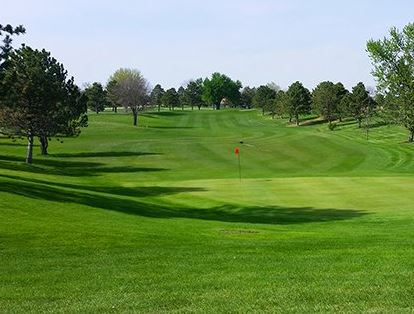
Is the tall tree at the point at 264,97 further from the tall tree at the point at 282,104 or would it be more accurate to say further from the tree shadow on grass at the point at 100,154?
the tree shadow on grass at the point at 100,154

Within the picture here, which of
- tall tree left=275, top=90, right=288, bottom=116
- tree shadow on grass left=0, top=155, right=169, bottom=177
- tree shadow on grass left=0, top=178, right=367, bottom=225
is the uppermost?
tall tree left=275, top=90, right=288, bottom=116

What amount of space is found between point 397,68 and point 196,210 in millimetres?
25458

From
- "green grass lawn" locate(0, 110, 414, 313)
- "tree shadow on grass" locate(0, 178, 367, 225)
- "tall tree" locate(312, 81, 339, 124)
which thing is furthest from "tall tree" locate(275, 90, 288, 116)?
"tree shadow on grass" locate(0, 178, 367, 225)

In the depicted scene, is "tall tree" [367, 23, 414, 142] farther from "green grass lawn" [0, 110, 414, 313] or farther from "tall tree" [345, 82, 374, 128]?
"tall tree" [345, 82, 374, 128]

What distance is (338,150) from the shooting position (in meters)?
66.4

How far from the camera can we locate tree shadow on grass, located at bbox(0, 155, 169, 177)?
4984cm

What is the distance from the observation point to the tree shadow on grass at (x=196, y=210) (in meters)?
25.3

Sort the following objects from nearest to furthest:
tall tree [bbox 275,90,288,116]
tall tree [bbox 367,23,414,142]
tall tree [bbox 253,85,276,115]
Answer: tall tree [bbox 367,23,414,142]
tall tree [bbox 275,90,288,116]
tall tree [bbox 253,85,276,115]

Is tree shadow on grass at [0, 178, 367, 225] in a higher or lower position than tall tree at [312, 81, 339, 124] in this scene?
lower

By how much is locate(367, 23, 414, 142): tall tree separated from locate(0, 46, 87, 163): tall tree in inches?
1173

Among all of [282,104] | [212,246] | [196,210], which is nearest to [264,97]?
[282,104]

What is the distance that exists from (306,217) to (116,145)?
5379 centimetres

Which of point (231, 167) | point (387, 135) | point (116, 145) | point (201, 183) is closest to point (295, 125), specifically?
point (387, 135)

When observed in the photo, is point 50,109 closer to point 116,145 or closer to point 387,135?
point 116,145
